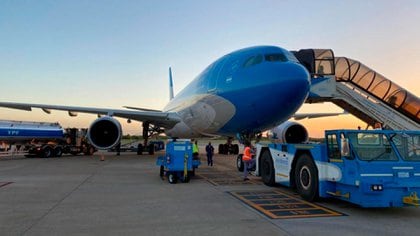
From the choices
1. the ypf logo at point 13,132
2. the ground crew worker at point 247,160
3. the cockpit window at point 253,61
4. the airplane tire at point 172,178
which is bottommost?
the airplane tire at point 172,178

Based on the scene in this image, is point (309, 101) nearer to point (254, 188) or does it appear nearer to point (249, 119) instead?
point (249, 119)

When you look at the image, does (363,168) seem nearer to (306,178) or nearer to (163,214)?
(306,178)

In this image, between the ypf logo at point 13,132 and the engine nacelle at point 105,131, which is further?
the ypf logo at point 13,132

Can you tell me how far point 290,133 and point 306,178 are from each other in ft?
24.0

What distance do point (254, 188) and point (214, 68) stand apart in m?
5.30

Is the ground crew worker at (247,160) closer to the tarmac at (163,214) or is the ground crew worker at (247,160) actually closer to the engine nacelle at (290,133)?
the tarmac at (163,214)

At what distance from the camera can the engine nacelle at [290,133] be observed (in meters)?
14.4

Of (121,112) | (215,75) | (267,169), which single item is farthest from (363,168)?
(121,112)

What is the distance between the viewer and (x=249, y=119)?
10523mm

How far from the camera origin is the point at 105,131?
16719 mm

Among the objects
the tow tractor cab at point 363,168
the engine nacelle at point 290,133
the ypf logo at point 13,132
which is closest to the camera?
the tow tractor cab at point 363,168

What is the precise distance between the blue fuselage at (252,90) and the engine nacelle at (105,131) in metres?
5.22

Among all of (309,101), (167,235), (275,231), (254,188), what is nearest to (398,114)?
(309,101)

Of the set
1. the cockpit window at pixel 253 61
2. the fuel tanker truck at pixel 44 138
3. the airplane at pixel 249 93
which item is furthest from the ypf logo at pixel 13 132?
the cockpit window at pixel 253 61
